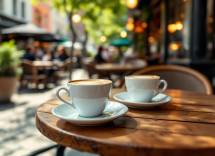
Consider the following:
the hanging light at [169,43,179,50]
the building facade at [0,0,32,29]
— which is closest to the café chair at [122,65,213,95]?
the hanging light at [169,43,179,50]

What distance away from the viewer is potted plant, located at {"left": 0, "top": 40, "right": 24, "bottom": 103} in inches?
195

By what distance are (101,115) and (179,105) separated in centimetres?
52

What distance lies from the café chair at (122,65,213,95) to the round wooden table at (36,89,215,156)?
98 cm

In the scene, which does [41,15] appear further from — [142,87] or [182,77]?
[142,87]

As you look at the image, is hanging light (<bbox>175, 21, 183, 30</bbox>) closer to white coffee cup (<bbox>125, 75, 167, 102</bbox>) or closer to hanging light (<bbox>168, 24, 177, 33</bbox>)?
hanging light (<bbox>168, 24, 177, 33</bbox>)

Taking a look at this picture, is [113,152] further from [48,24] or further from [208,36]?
[48,24]

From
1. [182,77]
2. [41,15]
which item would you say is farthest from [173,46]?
[41,15]

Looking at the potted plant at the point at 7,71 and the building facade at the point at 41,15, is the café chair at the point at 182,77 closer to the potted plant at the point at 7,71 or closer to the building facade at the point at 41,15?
the potted plant at the point at 7,71

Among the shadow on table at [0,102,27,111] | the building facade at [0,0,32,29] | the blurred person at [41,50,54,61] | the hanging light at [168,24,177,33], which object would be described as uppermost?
the building facade at [0,0,32,29]

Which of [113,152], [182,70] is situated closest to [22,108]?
[182,70]

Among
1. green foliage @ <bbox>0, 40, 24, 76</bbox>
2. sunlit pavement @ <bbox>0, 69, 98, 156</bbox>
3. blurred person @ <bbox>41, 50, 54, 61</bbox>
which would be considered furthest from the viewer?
blurred person @ <bbox>41, 50, 54, 61</bbox>

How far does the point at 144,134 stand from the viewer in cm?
72

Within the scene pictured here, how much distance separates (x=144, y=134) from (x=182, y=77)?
5.16ft

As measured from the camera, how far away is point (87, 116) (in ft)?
2.81
